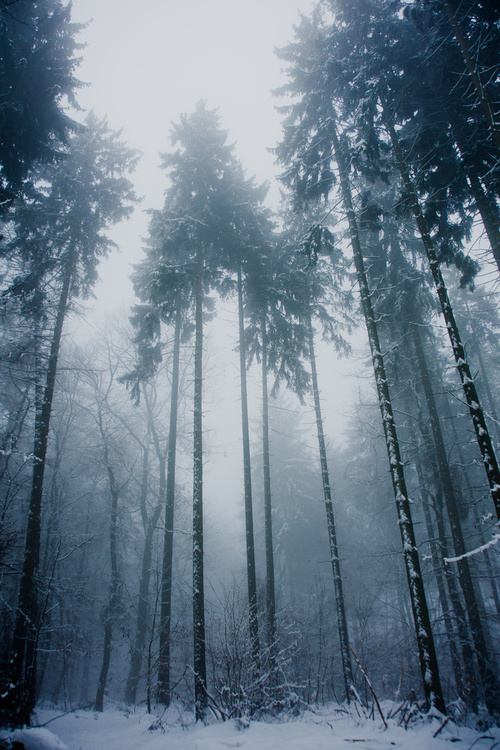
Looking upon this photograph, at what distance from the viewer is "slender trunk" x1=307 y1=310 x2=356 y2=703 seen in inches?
400

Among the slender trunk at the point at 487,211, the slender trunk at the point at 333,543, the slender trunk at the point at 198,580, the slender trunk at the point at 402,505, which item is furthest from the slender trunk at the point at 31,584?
the slender trunk at the point at 487,211

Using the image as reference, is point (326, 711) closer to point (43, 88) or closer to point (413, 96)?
point (413, 96)

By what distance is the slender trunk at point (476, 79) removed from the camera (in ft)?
24.7

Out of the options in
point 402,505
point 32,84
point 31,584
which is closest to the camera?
point 402,505

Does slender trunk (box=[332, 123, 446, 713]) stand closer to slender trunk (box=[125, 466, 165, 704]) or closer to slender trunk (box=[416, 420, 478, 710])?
slender trunk (box=[416, 420, 478, 710])

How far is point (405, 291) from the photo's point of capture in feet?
42.1

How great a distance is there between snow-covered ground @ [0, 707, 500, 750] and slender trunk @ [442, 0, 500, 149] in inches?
448

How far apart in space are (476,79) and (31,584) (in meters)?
17.3

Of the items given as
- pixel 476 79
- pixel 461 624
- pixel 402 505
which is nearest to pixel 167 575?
pixel 402 505

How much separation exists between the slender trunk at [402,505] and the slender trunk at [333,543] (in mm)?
2103

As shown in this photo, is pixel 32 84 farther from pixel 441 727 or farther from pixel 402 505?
pixel 441 727

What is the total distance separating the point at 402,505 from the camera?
744 centimetres

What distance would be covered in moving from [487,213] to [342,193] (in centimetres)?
404

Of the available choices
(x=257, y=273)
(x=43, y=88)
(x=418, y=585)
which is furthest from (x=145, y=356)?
(x=418, y=585)
